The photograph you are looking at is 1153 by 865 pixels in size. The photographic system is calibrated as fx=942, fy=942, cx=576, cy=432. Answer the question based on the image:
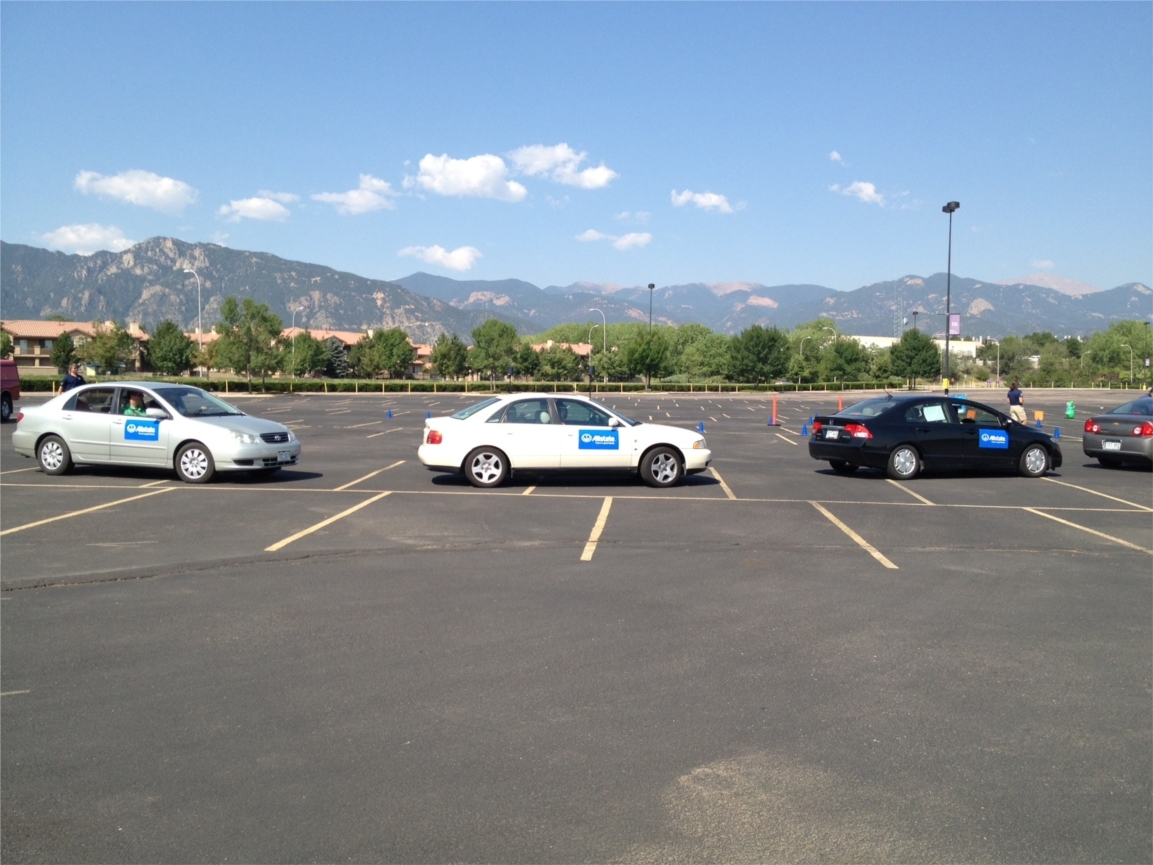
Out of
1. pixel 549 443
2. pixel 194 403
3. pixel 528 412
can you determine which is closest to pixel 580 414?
pixel 549 443

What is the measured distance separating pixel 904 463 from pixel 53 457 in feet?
46.7

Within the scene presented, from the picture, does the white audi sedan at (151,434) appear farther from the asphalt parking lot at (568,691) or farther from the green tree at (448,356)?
the green tree at (448,356)

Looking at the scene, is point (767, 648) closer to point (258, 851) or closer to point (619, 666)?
point (619, 666)

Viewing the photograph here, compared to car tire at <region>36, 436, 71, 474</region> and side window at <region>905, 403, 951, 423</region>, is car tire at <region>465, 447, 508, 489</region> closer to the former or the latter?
car tire at <region>36, 436, 71, 474</region>

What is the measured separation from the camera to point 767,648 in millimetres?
6309

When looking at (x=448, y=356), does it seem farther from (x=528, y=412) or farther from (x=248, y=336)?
(x=528, y=412)

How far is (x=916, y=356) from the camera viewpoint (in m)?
100

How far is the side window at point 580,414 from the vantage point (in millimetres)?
14625

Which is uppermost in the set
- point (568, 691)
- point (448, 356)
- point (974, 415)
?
point (448, 356)

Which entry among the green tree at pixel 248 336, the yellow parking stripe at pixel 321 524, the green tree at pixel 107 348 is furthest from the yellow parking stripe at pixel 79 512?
the green tree at pixel 107 348

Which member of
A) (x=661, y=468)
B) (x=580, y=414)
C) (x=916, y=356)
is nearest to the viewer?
(x=580, y=414)

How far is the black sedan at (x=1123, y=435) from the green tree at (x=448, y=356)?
106630mm

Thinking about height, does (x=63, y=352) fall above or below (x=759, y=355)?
below

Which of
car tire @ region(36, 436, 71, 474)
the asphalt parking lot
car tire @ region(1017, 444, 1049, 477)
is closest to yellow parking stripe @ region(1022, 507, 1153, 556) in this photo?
the asphalt parking lot
